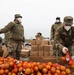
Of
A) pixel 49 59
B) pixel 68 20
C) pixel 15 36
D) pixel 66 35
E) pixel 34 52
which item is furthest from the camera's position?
pixel 34 52

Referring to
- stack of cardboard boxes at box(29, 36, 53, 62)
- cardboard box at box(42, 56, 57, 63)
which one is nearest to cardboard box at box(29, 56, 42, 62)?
cardboard box at box(42, 56, 57, 63)

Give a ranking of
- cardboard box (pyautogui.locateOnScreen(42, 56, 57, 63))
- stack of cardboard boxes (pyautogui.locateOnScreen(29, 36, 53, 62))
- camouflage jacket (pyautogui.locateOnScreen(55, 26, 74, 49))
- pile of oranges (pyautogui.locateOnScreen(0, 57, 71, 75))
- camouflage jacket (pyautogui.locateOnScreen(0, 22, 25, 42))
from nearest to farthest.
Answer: pile of oranges (pyautogui.locateOnScreen(0, 57, 71, 75)) < cardboard box (pyautogui.locateOnScreen(42, 56, 57, 63)) < camouflage jacket (pyautogui.locateOnScreen(55, 26, 74, 49)) < camouflage jacket (pyautogui.locateOnScreen(0, 22, 25, 42)) < stack of cardboard boxes (pyautogui.locateOnScreen(29, 36, 53, 62))

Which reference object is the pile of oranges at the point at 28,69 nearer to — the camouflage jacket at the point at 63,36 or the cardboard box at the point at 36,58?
the cardboard box at the point at 36,58

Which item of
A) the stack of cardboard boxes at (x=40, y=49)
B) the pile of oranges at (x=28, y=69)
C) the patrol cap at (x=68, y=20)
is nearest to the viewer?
the pile of oranges at (x=28, y=69)

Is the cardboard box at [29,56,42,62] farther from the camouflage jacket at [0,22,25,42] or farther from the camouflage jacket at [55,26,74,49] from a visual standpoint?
the camouflage jacket at [0,22,25,42]

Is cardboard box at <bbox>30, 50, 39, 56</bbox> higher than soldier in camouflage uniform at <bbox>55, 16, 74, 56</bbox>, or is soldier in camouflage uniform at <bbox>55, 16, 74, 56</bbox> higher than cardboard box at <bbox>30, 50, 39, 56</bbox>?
soldier in camouflage uniform at <bbox>55, 16, 74, 56</bbox>

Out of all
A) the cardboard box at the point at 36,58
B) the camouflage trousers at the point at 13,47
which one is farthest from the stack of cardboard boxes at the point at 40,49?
the cardboard box at the point at 36,58

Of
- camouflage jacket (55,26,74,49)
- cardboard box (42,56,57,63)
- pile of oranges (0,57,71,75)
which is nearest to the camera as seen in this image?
pile of oranges (0,57,71,75)

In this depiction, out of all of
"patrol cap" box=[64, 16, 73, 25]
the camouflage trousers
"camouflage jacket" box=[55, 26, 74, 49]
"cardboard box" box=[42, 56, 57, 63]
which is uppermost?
"patrol cap" box=[64, 16, 73, 25]

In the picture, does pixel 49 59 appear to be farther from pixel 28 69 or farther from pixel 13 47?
pixel 13 47

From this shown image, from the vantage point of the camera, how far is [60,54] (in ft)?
18.6

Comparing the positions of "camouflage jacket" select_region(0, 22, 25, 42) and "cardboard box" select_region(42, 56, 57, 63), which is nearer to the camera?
"cardboard box" select_region(42, 56, 57, 63)

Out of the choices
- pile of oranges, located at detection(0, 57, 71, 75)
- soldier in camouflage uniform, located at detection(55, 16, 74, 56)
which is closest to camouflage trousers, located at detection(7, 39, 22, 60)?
soldier in camouflage uniform, located at detection(55, 16, 74, 56)

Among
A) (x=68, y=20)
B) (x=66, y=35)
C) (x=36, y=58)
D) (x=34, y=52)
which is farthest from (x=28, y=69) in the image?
(x=34, y=52)
